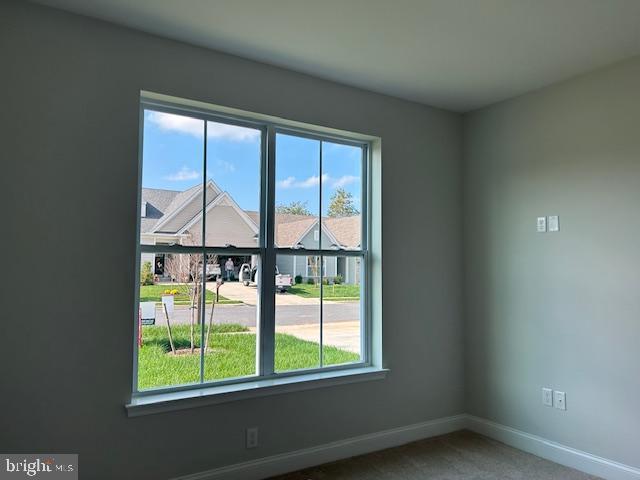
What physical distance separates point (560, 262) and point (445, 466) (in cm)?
165

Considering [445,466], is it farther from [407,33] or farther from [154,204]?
[407,33]

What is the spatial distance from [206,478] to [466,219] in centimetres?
284

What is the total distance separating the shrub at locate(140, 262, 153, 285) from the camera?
2.57 metres

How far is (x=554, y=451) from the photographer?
304cm

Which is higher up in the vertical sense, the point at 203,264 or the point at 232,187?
the point at 232,187

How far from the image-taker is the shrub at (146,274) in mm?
2572

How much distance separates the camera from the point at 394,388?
3334 mm

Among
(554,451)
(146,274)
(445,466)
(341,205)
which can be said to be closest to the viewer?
(146,274)

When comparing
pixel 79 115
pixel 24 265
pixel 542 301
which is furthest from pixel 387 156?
pixel 24 265

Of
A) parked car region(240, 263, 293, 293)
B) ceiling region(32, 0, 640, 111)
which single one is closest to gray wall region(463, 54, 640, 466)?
ceiling region(32, 0, 640, 111)

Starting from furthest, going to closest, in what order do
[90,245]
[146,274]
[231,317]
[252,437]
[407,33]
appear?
[231,317], [252,437], [146,274], [407,33], [90,245]

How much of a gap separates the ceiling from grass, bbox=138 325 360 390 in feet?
5.82

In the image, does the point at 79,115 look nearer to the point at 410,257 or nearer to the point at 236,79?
the point at 236,79

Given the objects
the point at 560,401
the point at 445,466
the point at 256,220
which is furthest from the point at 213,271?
the point at 560,401
